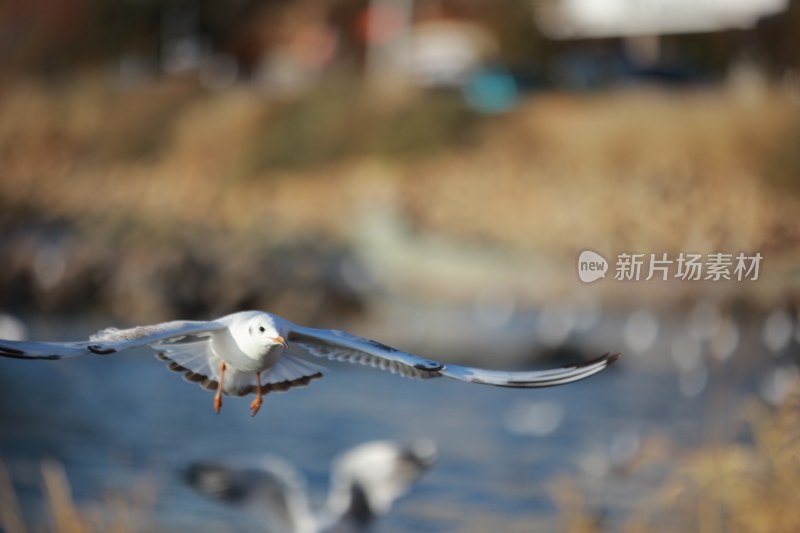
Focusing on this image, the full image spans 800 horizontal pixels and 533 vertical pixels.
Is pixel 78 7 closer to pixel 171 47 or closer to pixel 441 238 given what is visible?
pixel 171 47

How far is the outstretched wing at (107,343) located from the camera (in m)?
2.75

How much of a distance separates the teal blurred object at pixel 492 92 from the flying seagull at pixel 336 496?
574 inches

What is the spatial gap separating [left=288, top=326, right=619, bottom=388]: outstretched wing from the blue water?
4.44 meters

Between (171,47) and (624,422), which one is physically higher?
(171,47)

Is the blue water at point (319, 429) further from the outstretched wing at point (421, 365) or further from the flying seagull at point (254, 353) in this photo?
the outstretched wing at point (421, 365)

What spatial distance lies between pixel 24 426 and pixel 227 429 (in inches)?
63.6

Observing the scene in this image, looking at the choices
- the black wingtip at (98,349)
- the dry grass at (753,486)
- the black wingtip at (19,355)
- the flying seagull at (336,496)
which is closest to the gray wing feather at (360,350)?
the black wingtip at (98,349)

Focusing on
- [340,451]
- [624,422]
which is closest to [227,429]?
[340,451]

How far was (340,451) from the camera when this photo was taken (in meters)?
10.1

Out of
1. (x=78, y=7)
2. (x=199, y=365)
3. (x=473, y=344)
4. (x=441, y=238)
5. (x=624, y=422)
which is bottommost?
(x=199, y=365)

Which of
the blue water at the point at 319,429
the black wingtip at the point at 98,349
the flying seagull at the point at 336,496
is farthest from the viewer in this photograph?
the blue water at the point at 319,429

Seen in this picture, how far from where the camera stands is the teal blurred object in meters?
20.1

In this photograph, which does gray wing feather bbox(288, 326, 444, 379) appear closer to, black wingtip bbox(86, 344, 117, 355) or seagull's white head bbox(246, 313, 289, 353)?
seagull's white head bbox(246, 313, 289, 353)

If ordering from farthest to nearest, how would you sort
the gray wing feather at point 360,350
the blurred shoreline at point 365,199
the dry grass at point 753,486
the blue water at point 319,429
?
the blurred shoreline at point 365,199
the blue water at point 319,429
the dry grass at point 753,486
the gray wing feather at point 360,350
